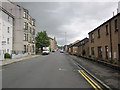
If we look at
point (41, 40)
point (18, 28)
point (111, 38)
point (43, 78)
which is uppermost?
point (18, 28)

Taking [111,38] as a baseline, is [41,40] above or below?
above

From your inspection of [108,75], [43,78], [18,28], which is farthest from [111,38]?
[18,28]

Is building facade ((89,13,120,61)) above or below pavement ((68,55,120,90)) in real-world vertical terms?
above

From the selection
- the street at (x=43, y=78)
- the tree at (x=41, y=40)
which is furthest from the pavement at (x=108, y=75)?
the tree at (x=41, y=40)

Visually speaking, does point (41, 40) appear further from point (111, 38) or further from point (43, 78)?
point (43, 78)

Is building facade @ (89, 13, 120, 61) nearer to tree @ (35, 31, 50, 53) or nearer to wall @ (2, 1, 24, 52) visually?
wall @ (2, 1, 24, 52)

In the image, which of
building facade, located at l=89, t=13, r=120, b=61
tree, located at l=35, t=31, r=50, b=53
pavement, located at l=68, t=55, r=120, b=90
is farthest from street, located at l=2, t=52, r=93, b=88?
tree, located at l=35, t=31, r=50, b=53

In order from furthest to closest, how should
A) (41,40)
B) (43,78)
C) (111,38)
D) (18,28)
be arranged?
→ (41,40) < (18,28) < (111,38) < (43,78)

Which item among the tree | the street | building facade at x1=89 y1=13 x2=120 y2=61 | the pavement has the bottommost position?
the street

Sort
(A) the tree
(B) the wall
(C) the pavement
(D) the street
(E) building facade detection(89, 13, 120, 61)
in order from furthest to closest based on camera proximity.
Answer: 1. (A) the tree
2. (B) the wall
3. (E) building facade detection(89, 13, 120, 61)
4. (C) the pavement
5. (D) the street

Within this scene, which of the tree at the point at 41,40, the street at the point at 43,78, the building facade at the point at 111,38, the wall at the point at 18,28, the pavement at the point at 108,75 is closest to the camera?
the street at the point at 43,78

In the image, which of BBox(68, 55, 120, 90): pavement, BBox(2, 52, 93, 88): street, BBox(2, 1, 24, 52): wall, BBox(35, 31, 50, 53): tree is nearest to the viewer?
BBox(2, 52, 93, 88): street

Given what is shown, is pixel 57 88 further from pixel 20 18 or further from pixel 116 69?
pixel 20 18

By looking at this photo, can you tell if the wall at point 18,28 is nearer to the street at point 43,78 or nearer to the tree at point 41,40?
the tree at point 41,40
